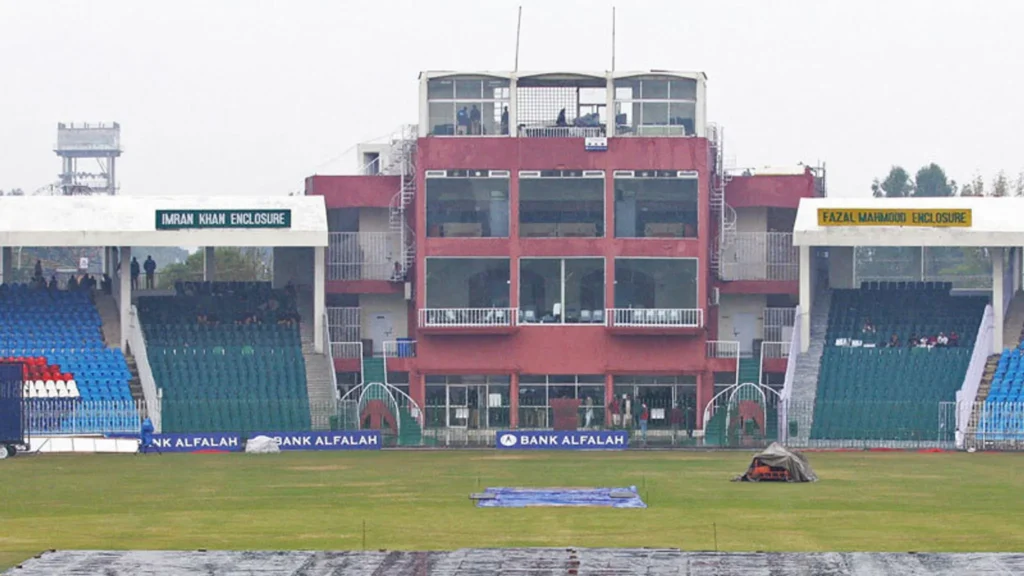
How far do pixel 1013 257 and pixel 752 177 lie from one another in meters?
12.5

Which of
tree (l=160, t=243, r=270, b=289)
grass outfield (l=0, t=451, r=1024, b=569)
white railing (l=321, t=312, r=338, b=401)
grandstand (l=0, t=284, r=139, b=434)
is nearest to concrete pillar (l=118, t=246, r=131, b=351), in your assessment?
grandstand (l=0, t=284, r=139, b=434)

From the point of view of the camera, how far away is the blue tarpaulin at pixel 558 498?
48.1 m

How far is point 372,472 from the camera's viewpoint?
60625 millimetres

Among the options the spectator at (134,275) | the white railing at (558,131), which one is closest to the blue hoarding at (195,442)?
the spectator at (134,275)

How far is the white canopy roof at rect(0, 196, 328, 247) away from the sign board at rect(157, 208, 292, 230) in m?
0.17

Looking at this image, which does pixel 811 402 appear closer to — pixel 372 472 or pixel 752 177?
pixel 752 177

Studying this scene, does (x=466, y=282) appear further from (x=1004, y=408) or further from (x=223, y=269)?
(x=223, y=269)

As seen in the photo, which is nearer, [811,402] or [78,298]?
[811,402]

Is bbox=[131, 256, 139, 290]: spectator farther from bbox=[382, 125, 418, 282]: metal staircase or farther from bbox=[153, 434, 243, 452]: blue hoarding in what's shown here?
bbox=[153, 434, 243, 452]: blue hoarding

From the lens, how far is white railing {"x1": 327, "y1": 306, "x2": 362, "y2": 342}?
86.0 m

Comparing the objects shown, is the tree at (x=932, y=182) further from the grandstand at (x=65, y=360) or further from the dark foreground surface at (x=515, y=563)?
the dark foreground surface at (x=515, y=563)

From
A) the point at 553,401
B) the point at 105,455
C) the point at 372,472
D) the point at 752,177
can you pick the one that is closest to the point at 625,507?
the point at 372,472

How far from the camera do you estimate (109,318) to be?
83875mm

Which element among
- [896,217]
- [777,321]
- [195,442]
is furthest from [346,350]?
[896,217]
